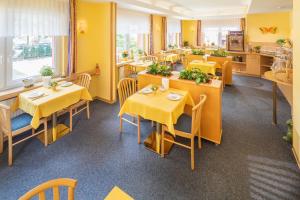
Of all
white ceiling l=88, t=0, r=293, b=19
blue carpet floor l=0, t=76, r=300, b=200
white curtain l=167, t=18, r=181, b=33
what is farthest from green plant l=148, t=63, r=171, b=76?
white curtain l=167, t=18, r=181, b=33

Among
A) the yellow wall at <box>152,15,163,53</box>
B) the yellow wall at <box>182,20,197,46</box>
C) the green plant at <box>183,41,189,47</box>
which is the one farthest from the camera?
the green plant at <box>183,41,189,47</box>

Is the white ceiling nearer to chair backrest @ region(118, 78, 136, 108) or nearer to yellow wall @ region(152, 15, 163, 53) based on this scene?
yellow wall @ region(152, 15, 163, 53)

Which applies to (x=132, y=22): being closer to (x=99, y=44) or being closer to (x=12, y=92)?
(x=99, y=44)

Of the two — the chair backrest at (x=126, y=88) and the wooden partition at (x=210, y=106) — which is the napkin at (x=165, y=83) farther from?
the chair backrest at (x=126, y=88)

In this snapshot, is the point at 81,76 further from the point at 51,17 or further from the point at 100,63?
the point at 51,17

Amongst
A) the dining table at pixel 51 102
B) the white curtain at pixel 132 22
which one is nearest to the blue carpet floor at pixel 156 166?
the dining table at pixel 51 102

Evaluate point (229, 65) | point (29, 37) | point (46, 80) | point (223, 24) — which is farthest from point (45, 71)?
point (223, 24)

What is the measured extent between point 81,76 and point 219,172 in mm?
3181

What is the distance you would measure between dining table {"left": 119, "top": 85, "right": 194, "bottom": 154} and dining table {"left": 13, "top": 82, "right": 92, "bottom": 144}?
39.3 inches

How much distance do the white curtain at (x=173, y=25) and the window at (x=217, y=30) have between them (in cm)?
138

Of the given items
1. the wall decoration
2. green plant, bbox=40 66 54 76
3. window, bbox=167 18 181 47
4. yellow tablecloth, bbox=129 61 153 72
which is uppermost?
window, bbox=167 18 181 47

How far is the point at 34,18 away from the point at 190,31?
8.98 meters

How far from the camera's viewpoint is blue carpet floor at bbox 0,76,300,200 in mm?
2031

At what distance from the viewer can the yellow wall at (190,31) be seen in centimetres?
1041
